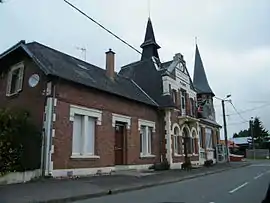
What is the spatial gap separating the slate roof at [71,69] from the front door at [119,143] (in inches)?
77.4

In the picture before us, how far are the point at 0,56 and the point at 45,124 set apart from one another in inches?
238

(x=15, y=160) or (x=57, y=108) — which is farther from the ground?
(x=57, y=108)

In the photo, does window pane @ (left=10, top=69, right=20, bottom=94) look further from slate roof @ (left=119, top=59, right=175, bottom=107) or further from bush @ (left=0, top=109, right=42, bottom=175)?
slate roof @ (left=119, top=59, right=175, bottom=107)

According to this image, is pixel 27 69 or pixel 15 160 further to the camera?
pixel 27 69

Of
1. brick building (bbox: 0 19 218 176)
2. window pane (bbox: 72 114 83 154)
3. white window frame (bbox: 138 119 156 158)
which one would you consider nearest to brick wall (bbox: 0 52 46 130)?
brick building (bbox: 0 19 218 176)

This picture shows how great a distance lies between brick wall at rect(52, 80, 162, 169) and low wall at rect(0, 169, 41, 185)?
1003mm

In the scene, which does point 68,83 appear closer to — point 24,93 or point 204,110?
point 24,93

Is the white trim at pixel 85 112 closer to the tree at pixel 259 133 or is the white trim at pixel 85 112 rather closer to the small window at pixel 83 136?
the small window at pixel 83 136

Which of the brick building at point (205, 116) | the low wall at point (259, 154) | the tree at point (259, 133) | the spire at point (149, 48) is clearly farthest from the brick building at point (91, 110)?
the tree at point (259, 133)

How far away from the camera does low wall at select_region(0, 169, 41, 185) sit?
12219 mm

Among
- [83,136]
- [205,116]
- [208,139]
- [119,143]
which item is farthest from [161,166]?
[205,116]

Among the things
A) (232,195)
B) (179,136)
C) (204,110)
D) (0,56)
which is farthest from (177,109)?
(232,195)

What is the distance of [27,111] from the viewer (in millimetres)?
15727

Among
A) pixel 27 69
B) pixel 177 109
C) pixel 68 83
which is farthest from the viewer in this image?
pixel 177 109
